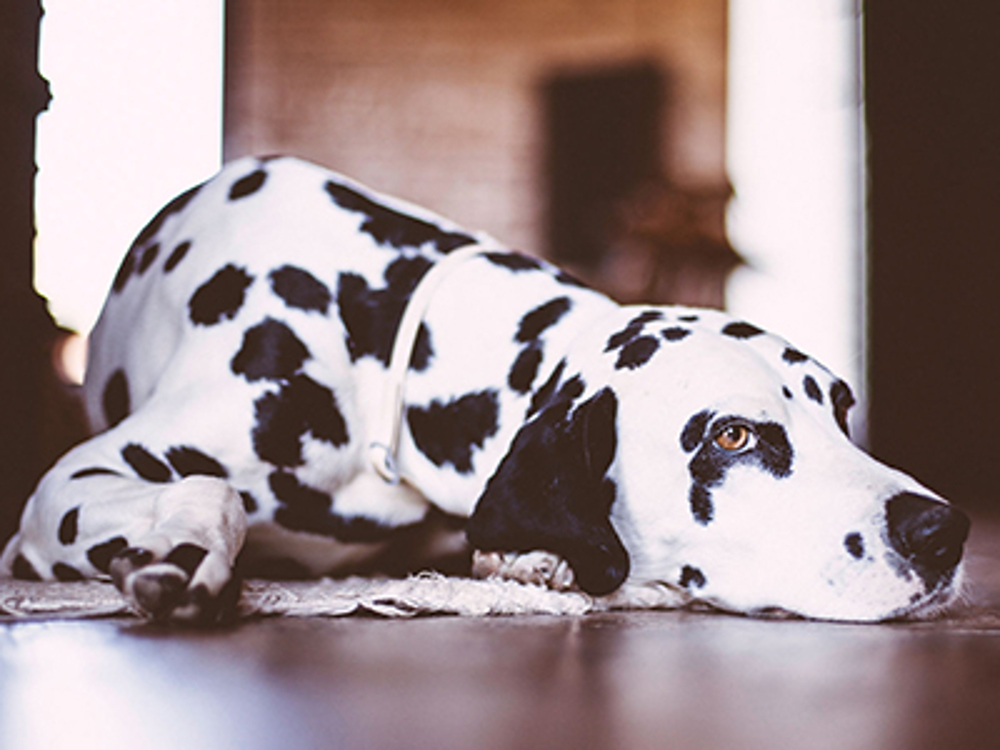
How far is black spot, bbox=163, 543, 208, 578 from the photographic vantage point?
1.19 metres

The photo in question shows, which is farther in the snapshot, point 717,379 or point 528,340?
point 528,340

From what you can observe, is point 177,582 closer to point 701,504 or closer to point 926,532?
point 701,504

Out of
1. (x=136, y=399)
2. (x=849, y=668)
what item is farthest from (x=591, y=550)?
(x=136, y=399)

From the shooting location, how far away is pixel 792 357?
5.05 ft

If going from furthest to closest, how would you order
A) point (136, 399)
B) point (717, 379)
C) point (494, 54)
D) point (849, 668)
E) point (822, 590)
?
point (494, 54) < point (136, 399) < point (717, 379) < point (822, 590) < point (849, 668)

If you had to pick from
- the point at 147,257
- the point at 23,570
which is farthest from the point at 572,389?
the point at 147,257

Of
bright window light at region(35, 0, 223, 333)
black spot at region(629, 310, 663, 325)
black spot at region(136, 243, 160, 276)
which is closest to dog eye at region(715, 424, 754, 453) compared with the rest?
black spot at region(629, 310, 663, 325)

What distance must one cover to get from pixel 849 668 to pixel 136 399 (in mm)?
1429

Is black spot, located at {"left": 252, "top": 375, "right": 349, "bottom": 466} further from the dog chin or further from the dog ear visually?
the dog chin

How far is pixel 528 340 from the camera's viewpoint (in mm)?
1783

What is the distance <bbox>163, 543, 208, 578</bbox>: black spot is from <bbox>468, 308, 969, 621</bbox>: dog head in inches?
15.7

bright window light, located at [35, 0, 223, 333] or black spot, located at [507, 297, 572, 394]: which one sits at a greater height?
bright window light, located at [35, 0, 223, 333]

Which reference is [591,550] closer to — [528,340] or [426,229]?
[528,340]

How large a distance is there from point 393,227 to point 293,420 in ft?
1.57
